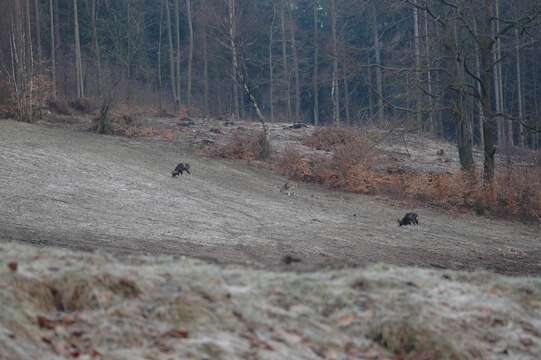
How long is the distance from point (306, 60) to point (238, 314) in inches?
1672

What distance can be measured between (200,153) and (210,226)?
34.0 feet

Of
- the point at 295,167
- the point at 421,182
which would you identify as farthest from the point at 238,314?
the point at 295,167

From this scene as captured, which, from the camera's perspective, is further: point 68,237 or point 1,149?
point 1,149

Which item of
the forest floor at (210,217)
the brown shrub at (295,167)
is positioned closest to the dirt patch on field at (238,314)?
the forest floor at (210,217)

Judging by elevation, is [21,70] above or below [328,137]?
above

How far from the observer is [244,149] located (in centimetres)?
2289

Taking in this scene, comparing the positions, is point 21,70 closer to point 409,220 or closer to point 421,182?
point 421,182

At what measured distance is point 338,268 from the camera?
22.9 ft

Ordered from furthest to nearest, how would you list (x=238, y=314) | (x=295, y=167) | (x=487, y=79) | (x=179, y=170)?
(x=295, y=167) < (x=487, y=79) < (x=179, y=170) < (x=238, y=314)

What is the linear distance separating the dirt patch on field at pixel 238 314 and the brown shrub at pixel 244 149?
16219 millimetres

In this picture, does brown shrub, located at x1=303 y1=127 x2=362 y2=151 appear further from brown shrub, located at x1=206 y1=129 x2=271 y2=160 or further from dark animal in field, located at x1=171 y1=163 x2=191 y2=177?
dark animal in field, located at x1=171 y1=163 x2=191 y2=177

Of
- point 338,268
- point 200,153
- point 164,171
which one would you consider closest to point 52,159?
point 164,171

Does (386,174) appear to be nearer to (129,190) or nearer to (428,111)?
(428,111)

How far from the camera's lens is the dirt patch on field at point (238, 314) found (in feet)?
15.0
